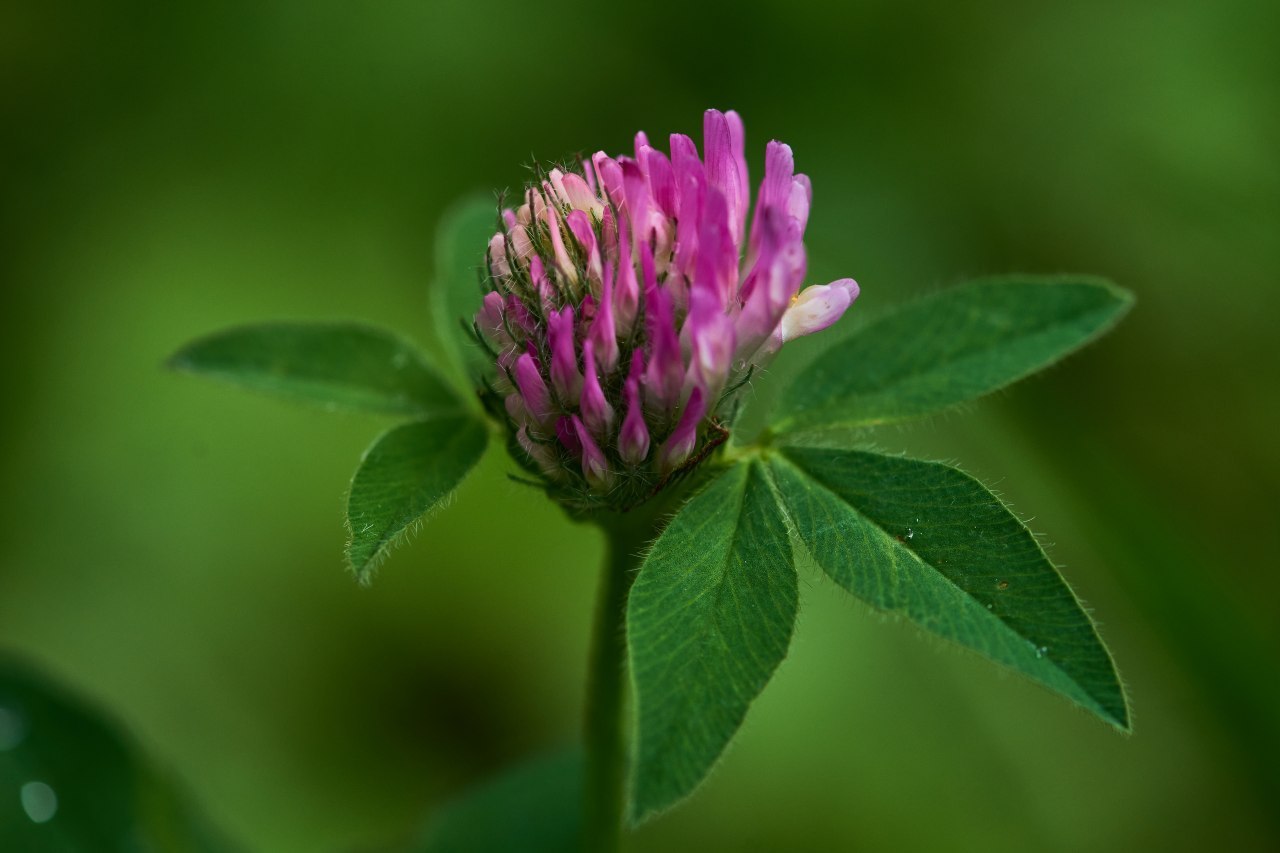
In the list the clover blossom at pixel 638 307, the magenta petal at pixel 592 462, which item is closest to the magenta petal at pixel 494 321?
the clover blossom at pixel 638 307

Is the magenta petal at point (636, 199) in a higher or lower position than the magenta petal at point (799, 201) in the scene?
higher

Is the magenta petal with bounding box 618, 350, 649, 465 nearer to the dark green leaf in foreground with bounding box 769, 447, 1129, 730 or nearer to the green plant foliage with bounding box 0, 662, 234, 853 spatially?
the dark green leaf in foreground with bounding box 769, 447, 1129, 730

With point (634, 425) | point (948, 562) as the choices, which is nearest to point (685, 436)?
point (634, 425)

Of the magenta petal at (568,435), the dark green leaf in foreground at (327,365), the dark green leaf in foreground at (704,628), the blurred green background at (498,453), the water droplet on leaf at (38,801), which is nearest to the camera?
the dark green leaf in foreground at (704,628)

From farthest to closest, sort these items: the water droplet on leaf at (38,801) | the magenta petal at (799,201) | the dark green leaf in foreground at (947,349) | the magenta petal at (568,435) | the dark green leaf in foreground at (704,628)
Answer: the water droplet on leaf at (38,801)
the dark green leaf in foreground at (947,349)
the magenta petal at (799,201)
the magenta petal at (568,435)
the dark green leaf in foreground at (704,628)

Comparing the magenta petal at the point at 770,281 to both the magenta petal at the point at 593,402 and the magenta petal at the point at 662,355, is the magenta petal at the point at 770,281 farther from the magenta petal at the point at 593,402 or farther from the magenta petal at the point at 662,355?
the magenta petal at the point at 593,402

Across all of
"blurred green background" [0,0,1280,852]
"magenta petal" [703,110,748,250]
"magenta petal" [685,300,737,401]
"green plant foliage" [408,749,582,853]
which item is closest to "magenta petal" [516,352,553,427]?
"magenta petal" [685,300,737,401]

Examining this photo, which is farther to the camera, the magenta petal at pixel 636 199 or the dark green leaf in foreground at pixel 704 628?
the magenta petal at pixel 636 199
